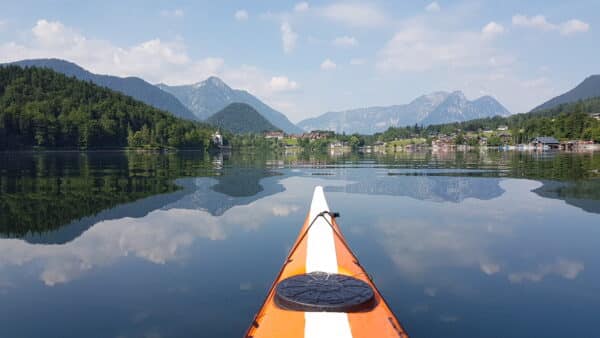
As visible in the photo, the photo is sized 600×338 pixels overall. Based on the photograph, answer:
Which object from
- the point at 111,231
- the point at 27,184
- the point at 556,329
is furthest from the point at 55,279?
the point at 27,184

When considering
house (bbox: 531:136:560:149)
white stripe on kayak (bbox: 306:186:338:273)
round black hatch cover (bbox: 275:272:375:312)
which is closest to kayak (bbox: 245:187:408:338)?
round black hatch cover (bbox: 275:272:375:312)

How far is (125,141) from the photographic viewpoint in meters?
162

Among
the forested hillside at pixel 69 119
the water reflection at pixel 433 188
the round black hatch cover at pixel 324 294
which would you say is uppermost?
the forested hillside at pixel 69 119

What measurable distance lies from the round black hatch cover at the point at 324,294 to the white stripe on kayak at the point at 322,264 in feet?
0.50

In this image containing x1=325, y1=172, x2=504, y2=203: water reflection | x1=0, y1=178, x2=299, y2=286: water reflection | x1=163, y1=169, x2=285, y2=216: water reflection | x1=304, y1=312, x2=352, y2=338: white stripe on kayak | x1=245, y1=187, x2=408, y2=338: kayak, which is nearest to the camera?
x1=304, y1=312, x2=352, y2=338: white stripe on kayak

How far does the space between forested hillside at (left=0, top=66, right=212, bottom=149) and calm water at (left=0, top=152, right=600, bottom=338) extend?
11357cm

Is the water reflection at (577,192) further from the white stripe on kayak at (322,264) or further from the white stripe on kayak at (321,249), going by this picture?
the white stripe on kayak at (321,249)

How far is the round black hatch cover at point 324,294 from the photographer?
23.4 feet

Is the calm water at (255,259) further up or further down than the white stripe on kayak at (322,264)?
further down

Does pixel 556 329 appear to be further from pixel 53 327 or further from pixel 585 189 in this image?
pixel 585 189

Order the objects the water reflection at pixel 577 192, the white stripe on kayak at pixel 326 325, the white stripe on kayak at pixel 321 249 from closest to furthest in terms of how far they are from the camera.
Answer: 1. the white stripe on kayak at pixel 326 325
2. the white stripe on kayak at pixel 321 249
3. the water reflection at pixel 577 192

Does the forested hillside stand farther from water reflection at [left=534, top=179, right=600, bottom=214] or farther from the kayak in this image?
the kayak

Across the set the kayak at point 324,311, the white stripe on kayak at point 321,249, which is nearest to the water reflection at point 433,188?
the white stripe on kayak at point 321,249

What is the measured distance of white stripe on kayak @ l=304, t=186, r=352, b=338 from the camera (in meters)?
6.57
